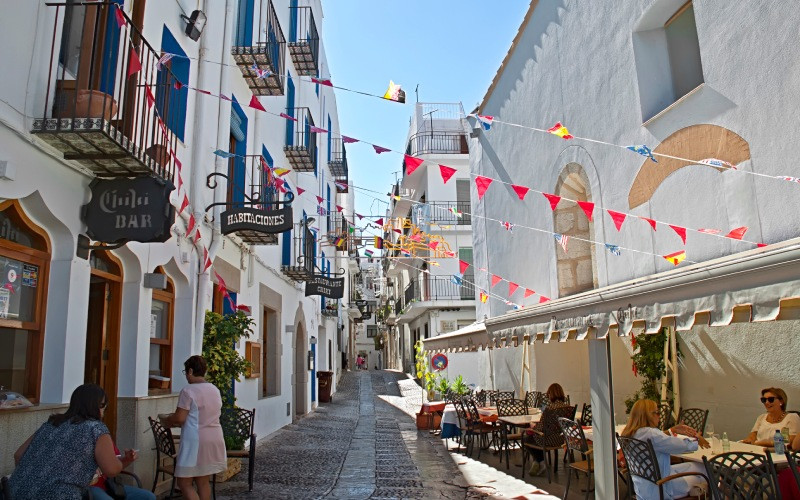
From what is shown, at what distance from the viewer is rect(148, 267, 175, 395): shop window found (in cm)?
771

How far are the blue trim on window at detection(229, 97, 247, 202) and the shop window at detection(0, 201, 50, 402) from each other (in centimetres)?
495

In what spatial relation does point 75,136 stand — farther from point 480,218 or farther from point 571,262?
point 480,218

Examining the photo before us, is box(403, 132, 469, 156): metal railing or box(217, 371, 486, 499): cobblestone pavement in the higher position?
box(403, 132, 469, 156): metal railing

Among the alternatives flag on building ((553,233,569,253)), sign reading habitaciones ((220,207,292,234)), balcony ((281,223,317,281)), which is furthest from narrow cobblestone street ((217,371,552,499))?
flag on building ((553,233,569,253))

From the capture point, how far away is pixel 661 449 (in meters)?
5.50

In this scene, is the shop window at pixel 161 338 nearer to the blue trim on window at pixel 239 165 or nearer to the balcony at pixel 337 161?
the blue trim on window at pixel 239 165

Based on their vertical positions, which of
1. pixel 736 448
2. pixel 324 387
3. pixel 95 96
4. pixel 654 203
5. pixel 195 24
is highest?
pixel 195 24

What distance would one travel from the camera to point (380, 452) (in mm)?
11141

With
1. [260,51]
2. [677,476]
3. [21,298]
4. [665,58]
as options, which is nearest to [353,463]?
[677,476]

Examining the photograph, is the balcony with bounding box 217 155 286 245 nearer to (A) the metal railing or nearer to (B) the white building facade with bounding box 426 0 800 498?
(B) the white building facade with bounding box 426 0 800 498

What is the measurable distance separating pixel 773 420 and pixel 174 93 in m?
7.94

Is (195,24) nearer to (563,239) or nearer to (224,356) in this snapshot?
(224,356)

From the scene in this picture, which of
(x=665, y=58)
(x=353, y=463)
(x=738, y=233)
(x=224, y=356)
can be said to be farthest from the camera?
(x=353, y=463)

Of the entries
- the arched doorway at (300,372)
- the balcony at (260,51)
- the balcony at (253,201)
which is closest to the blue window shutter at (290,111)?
the balcony at (260,51)
